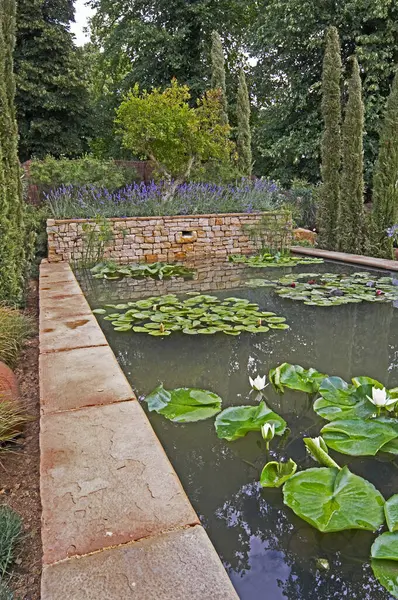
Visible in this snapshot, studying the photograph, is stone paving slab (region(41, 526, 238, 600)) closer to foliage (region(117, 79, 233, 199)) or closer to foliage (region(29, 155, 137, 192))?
foliage (region(117, 79, 233, 199))

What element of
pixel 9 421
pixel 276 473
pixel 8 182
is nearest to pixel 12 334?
pixel 9 421

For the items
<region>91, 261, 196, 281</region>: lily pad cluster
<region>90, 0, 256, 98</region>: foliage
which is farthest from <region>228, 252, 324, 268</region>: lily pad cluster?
<region>90, 0, 256, 98</region>: foliage

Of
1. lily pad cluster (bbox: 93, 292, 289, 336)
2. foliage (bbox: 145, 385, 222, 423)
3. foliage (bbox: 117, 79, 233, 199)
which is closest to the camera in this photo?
foliage (bbox: 145, 385, 222, 423)

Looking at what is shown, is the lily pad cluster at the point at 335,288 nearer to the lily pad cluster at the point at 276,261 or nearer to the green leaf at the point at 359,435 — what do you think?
the lily pad cluster at the point at 276,261

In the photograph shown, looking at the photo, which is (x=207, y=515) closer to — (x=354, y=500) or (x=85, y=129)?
(x=354, y=500)

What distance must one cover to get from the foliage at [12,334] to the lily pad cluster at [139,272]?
6.82 ft

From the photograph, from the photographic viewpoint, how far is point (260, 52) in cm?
1308

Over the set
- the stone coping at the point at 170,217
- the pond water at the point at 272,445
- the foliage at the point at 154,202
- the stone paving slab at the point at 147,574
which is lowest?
the pond water at the point at 272,445

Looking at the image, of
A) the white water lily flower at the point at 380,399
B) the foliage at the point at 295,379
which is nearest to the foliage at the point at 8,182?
the foliage at the point at 295,379

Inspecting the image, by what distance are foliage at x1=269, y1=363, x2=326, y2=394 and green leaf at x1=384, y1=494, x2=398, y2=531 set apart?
73 centimetres

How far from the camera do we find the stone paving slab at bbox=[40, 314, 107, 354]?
2199mm

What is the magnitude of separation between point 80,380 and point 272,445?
79 centimetres

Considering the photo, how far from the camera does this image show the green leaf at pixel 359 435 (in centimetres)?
141

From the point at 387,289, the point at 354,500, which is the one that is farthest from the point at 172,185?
the point at 354,500
